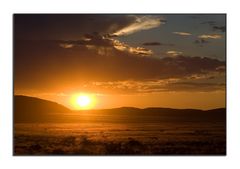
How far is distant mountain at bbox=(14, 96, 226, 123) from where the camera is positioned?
6.45 m

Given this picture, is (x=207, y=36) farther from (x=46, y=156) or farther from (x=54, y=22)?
(x=46, y=156)

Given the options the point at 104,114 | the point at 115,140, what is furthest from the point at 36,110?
the point at 115,140

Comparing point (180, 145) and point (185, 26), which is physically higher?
point (185, 26)

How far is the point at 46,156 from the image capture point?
645 cm

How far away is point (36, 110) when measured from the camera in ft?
21.4

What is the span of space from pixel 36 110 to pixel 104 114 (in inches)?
23.8

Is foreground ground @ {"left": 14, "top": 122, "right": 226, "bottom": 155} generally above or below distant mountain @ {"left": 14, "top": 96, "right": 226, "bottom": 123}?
below

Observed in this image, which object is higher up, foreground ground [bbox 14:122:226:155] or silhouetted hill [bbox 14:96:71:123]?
silhouetted hill [bbox 14:96:71:123]

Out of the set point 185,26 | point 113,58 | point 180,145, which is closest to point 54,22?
point 113,58

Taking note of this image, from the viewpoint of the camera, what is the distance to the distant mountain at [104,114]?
6453 millimetres

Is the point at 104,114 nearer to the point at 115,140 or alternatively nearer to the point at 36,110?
the point at 115,140

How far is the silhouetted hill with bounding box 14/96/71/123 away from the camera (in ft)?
21.2
